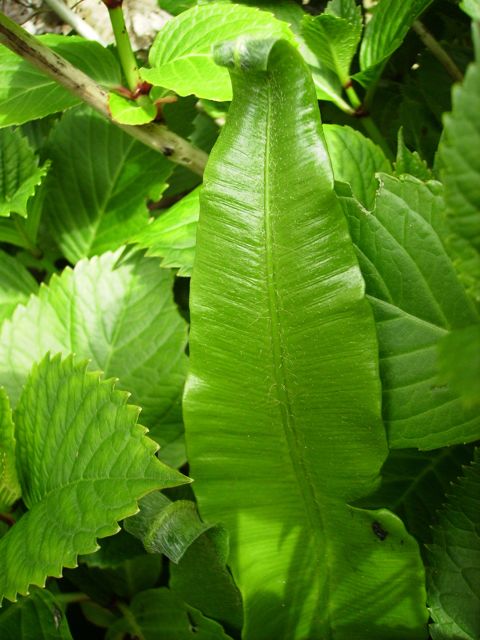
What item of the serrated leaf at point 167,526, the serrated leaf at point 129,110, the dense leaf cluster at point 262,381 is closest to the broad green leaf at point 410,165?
the dense leaf cluster at point 262,381

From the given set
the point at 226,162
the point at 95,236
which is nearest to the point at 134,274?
the point at 95,236

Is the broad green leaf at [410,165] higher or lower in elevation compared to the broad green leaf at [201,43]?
lower

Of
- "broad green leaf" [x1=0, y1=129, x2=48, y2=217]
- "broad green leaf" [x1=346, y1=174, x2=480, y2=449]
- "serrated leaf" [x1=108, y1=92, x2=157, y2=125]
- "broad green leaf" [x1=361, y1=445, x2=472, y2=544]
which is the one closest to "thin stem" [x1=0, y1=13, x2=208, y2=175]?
"serrated leaf" [x1=108, y1=92, x2=157, y2=125]

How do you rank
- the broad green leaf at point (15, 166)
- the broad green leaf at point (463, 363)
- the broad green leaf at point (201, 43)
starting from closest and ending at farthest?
the broad green leaf at point (463, 363)
the broad green leaf at point (201, 43)
the broad green leaf at point (15, 166)

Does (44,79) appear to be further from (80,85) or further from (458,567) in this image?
(458,567)

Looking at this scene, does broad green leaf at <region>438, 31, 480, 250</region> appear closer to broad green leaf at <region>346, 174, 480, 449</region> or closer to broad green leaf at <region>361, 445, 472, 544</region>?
broad green leaf at <region>346, 174, 480, 449</region>

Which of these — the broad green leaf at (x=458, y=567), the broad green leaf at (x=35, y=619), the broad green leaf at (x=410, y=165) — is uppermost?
the broad green leaf at (x=410, y=165)

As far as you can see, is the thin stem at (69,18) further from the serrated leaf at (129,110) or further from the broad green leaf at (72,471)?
the broad green leaf at (72,471)
